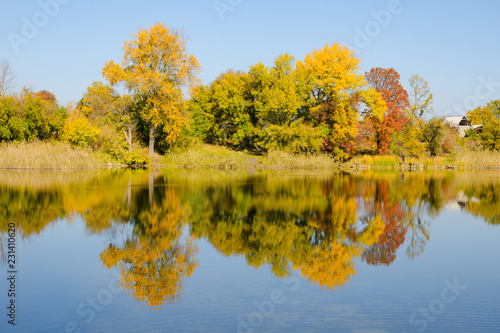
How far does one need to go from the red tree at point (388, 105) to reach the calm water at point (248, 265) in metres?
35.7

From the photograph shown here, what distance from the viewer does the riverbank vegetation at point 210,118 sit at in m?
45.9

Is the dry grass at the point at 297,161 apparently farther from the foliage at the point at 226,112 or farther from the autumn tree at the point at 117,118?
the autumn tree at the point at 117,118

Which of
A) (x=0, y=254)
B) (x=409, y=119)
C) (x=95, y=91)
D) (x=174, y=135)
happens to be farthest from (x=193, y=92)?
(x=0, y=254)

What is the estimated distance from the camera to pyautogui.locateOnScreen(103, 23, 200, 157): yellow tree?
46406mm

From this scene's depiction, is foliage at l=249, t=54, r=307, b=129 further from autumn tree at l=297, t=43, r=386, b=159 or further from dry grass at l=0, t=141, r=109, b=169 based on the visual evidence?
dry grass at l=0, t=141, r=109, b=169

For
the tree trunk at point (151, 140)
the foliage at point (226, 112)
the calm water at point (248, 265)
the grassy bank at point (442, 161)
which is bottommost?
the calm water at point (248, 265)

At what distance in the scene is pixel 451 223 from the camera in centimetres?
1722

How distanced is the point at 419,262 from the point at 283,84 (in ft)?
124

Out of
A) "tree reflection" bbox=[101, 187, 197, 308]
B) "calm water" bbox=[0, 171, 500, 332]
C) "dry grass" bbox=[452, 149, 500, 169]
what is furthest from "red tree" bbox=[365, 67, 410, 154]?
"tree reflection" bbox=[101, 187, 197, 308]

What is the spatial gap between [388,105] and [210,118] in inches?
817

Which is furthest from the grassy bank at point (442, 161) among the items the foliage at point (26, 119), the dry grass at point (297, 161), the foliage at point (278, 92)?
the foliage at point (26, 119)

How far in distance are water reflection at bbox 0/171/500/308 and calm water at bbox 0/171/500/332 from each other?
0.20ft

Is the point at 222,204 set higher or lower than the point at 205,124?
lower

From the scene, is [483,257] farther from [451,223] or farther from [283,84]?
[283,84]
